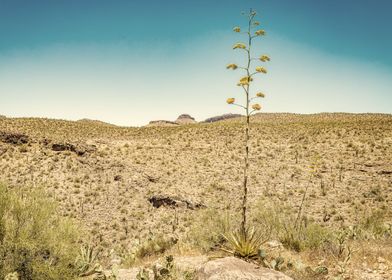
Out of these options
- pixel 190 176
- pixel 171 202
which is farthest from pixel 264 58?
pixel 190 176

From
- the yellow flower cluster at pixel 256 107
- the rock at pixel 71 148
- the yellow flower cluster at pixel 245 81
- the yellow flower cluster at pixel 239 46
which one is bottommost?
the rock at pixel 71 148

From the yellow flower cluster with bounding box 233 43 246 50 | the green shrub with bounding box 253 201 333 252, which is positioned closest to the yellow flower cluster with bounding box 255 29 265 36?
the yellow flower cluster with bounding box 233 43 246 50

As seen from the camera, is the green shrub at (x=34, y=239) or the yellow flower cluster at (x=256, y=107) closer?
the green shrub at (x=34, y=239)

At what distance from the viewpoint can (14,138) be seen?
98.8ft

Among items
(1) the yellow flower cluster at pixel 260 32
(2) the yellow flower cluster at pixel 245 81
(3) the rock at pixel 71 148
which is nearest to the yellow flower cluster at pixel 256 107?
(2) the yellow flower cluster at pixel 245 81

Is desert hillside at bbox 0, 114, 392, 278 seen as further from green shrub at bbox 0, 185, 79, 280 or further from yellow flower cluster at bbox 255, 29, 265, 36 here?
yellow flower cluster at bbox 255, 29, 265, 36

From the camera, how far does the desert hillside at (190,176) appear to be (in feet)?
60.9

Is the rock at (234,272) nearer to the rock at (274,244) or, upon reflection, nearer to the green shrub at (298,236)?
the rock at (274,244)

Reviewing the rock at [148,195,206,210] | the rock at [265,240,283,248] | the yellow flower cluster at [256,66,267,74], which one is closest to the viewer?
the yellow flower cluster at [256,66,267,74]

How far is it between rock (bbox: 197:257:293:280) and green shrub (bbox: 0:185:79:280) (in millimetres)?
3302

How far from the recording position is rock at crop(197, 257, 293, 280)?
582 centimetres

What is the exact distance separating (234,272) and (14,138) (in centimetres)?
2959

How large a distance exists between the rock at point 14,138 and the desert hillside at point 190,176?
0.08 meters

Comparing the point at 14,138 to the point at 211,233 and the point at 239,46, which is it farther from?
the point at 239,46
